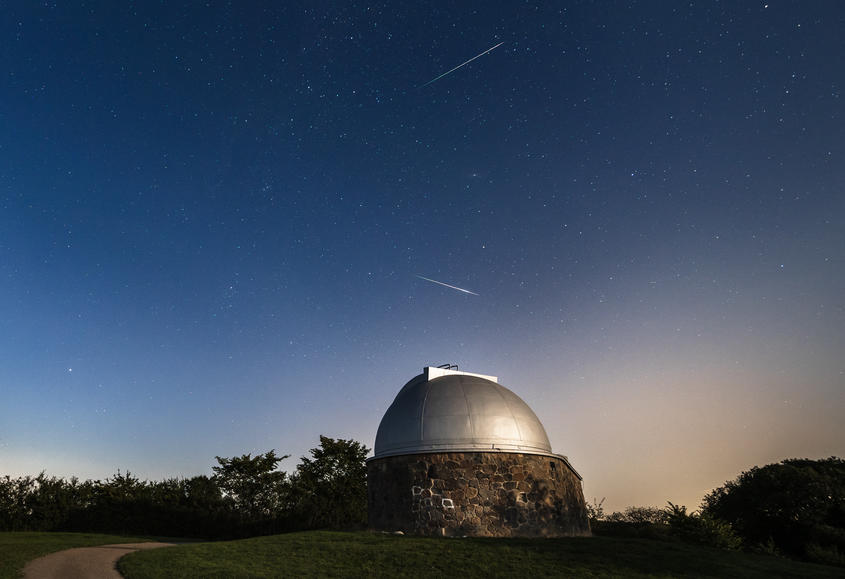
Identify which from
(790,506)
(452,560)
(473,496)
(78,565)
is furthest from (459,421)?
(790,506)

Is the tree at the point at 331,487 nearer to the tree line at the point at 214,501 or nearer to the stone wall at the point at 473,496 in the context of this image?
the tree line at the point at 214,501

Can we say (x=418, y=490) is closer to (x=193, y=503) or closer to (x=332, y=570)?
(x=332, y=570)

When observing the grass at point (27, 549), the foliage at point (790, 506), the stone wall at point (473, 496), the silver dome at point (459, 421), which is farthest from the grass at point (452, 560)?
the foliage at point (790, 506)

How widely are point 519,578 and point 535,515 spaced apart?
8620mm

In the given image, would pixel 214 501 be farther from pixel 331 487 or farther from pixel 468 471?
pixel 468 471

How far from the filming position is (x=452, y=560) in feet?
44.9

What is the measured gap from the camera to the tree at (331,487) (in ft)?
118

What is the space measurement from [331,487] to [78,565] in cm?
2433

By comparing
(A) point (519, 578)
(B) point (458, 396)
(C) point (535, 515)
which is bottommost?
(A) point (519, 578)

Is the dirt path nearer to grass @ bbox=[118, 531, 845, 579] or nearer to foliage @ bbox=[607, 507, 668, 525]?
grass @ bbox=[118, 531, 845, 579]

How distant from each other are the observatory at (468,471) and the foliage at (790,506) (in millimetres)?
14701

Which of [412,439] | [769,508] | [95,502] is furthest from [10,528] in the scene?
[769,508]

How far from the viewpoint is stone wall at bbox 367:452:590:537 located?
64.4ft

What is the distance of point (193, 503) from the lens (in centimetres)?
3338
